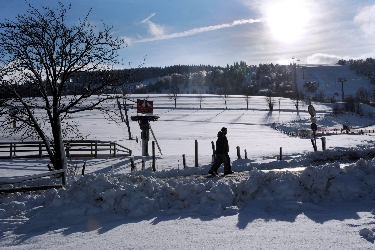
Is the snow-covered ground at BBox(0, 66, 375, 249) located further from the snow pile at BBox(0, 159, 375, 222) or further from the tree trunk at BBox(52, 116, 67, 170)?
the tree trunk at BBox(52, 116, 67, 170)

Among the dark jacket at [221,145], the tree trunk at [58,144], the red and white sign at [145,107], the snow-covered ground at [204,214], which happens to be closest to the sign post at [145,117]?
the red and white sign at [145,107]

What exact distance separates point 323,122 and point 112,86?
70932mm

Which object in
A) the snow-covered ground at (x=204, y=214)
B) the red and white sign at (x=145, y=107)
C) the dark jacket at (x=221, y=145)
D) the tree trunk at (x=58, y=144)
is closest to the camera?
the snow-covered ground at (x=204, y=214)

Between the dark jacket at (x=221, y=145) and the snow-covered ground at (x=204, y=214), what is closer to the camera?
the snow-covered ground at (x=204, y=214)

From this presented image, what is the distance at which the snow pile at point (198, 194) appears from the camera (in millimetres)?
6879

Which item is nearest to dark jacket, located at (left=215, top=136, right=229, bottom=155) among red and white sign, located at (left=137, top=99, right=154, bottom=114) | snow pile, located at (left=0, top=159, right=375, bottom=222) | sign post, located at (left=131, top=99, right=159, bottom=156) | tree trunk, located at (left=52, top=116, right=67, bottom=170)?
snow pile, located at (left=0, top=159, right=375, bottom=222)

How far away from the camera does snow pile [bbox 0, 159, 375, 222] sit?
6879mm

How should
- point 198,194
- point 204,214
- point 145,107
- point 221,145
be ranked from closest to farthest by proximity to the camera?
point 204,214 < point 198,194 < point 221,145 < point 145,107

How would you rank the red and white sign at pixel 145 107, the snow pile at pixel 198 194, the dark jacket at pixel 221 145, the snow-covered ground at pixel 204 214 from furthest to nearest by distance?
the red and white sign at pixel 145 107 < the dark jacket at pixel 221 145 < the snow pile at pixel 198 194 < the snow-covered ground at pixel 204 214

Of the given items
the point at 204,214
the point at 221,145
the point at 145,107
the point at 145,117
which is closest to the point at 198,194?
the point at 204,214

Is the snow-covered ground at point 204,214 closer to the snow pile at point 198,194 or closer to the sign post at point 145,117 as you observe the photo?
the snow pile at point 198,194

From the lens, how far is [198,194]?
7367 mm

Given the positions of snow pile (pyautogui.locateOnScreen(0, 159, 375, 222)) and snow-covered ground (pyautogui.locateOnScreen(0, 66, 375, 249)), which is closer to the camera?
snow-covered ground (pyautogui.locateOnScreen(0, 66, 375, 249))

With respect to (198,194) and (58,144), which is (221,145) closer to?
(198,194)
